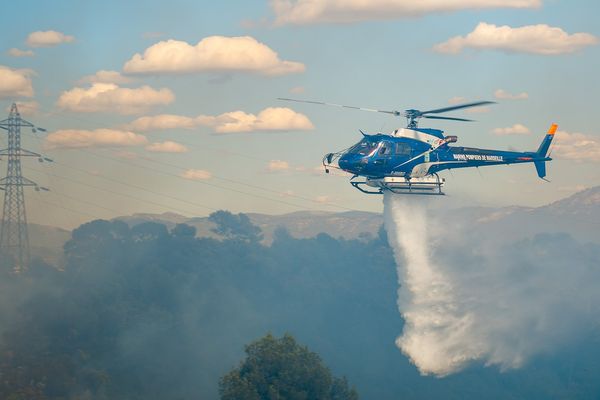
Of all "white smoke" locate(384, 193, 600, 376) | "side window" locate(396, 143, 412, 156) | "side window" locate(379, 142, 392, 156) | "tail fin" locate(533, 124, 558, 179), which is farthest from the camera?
"white smoke" locate(384, 193, 600, 376)

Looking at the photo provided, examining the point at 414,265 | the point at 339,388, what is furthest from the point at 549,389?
the point at 414,265

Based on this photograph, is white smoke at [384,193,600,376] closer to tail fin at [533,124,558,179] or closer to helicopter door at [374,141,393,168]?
helicopter door at [374,141,393,168]

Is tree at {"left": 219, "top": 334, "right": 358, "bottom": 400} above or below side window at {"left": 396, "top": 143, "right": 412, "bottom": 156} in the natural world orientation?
below

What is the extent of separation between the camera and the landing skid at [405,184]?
241ft

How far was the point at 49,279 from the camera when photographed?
158500 mm

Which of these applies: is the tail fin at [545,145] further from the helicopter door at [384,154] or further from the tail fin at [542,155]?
the helicopter door at [384,154]

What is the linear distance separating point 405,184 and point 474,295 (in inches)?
2057

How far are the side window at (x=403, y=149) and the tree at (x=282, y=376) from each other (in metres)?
31.9

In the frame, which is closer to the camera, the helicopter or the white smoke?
the helicopter

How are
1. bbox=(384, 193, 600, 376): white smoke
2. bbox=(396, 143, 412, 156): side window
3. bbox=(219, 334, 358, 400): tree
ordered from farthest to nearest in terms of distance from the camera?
bbox=(219, 334, 358, 400): tree → bbox=(384, 193, 600, 376): white smoke → bbox=(396, 143, 412, 156): side window

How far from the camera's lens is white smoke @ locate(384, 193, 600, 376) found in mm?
88812

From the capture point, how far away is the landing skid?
73.4 meters

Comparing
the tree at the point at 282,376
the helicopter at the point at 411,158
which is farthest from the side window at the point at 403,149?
the tree at the point at 282,376

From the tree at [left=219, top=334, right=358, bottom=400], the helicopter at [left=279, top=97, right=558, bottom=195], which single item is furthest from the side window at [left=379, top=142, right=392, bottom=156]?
the tree at [left=219, top=334, right=358, bottom=400]
